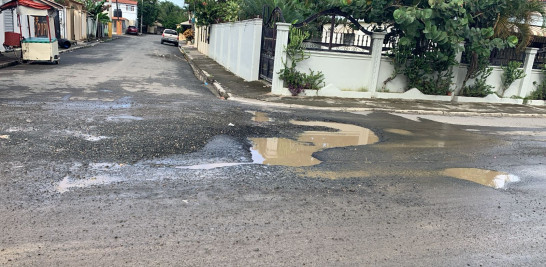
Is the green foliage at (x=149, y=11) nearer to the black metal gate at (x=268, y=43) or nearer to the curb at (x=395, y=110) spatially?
the black metal gate at (x=268, y=43)

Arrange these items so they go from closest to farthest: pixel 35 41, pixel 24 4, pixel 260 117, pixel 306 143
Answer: pixel 306 143
pixel 260 117
pixel 24 4
pixel 35 41

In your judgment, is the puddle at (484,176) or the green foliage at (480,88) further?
the green foliage at (480,88)

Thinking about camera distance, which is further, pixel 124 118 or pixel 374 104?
pixel 374 104

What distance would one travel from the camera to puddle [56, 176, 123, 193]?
462 centimetres

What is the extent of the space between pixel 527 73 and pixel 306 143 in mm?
12611

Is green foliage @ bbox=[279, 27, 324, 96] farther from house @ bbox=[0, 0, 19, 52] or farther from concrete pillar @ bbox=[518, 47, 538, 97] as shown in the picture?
house @ bbox=[0, 0, 19, 52]

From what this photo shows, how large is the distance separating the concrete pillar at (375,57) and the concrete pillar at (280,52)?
301 cm

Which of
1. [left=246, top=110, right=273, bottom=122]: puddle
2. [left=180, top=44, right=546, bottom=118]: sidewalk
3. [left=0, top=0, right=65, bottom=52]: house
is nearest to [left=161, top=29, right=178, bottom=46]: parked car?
[left=0, top=0, right=65, bottom=52]: house

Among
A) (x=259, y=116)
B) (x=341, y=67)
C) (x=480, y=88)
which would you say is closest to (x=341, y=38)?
(x=341, y=67)

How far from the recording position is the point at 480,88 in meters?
→ 15.1

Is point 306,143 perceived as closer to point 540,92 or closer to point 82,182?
point 82,182

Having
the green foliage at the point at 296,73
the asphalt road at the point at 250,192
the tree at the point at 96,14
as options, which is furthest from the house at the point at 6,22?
the tree at the point at 96,14

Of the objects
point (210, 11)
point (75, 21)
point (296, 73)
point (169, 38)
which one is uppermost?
point (210, 11)

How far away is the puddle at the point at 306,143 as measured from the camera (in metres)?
6.34
